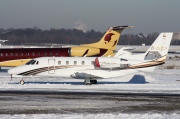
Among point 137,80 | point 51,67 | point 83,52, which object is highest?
point 83,52

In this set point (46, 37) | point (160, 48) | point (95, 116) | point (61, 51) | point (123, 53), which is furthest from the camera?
point (46, 37)

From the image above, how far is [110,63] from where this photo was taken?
103ft

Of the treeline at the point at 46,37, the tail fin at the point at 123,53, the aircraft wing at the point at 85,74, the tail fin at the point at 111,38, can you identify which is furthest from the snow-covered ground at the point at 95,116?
the treeline at the point at 46,37

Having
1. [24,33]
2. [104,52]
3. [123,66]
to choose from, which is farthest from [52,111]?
[24,33]

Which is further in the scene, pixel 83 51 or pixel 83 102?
pixel 83 51

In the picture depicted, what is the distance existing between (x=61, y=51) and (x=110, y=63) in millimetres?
12586

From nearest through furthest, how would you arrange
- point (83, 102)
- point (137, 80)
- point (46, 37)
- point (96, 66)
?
1. point (83, 102)
2. point (96, 66)
3. point (137, 80)
4. point (46, 37)

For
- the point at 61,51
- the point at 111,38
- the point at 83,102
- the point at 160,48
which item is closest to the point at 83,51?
the point at 61,51

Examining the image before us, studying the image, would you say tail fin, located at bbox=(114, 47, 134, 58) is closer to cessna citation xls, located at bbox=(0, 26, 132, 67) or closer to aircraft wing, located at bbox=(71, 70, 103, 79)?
aircraft wing, located at bbox=(71, 70, 103, 79)

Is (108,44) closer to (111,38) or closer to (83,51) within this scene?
(111,38)

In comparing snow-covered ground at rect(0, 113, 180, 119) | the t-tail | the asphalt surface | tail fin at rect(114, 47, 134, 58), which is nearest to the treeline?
the t-tail

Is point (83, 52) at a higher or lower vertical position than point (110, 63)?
higher

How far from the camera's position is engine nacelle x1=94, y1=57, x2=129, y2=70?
3119 centimetres

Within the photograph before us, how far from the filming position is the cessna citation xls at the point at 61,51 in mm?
41344
